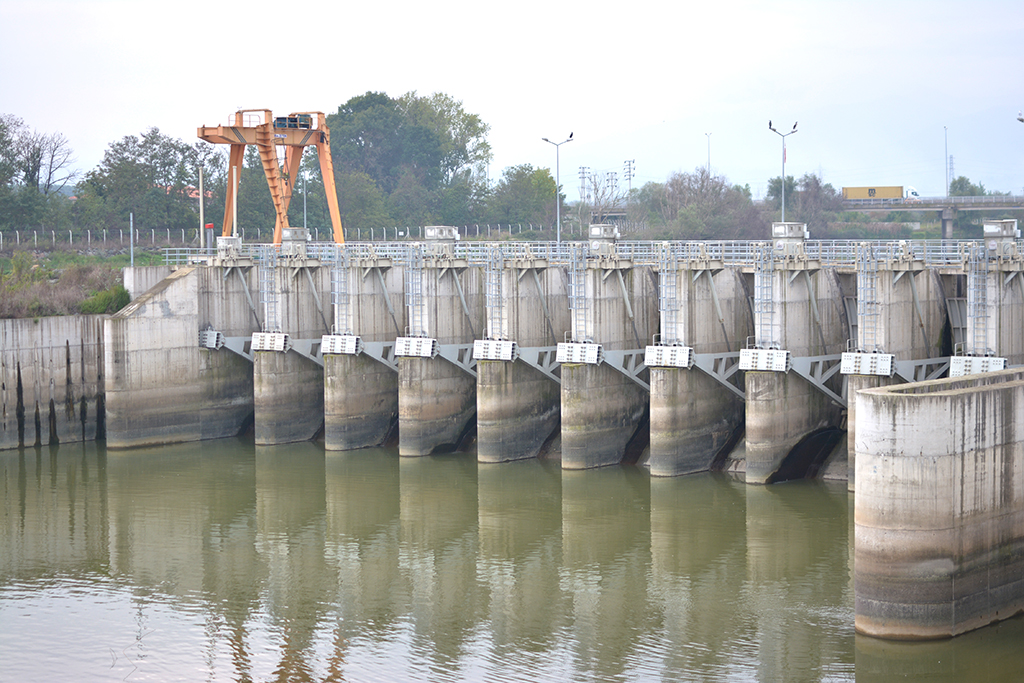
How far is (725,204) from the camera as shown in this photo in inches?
3939

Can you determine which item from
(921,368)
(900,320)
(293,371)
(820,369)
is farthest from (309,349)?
(921,368)

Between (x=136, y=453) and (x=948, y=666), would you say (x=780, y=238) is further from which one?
(x=136, y=453)

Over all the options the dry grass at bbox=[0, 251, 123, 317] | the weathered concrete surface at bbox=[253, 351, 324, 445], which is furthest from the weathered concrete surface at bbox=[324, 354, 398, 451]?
the dry grass at bbox=[0, 251, 123, 317]

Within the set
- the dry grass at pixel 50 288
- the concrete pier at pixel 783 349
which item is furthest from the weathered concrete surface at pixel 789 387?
the dry grass at pixel 50 288

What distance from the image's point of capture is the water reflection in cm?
2481

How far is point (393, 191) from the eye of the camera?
115062mm

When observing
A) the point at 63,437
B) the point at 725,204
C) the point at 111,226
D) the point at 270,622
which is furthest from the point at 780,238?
the point at 725,204

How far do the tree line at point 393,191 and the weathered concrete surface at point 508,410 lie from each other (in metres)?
33.6

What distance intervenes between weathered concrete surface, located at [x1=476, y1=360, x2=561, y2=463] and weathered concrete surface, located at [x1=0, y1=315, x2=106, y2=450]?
16582 mm

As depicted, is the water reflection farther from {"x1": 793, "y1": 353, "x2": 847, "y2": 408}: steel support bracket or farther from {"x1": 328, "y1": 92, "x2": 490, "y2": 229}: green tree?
{"x1": 328, "y1": 92, "x2": 490, "y2": 229}: green tree

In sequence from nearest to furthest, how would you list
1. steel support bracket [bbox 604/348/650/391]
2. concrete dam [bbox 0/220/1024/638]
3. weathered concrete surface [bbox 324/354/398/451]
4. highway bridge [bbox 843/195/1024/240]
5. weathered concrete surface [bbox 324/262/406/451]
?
1. concrete dam [bbox 0/220/1024/638]
2. steel support bracket [bbox 604/348/650/391]
3. weathered concrete surface [bbox 324/354/398/451]
4. weathered concrete surface [bbox 324/262/406/451]
5. highway bridge [bbox 843/195/1024/240]

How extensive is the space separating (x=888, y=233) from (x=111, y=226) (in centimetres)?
6268

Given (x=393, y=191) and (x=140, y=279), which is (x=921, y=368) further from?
(x=393, y=191)

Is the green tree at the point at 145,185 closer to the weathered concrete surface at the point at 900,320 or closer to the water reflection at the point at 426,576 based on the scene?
the water reflection at the point at 426,576
